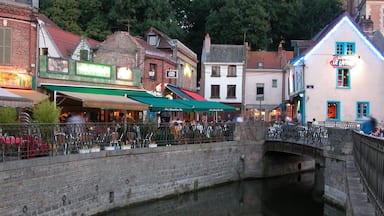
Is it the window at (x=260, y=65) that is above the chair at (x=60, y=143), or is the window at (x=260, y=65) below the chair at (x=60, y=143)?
above

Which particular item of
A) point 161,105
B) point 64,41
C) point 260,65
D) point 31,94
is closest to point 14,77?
point 31,94

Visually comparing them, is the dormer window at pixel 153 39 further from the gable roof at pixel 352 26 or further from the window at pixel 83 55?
the gable roof at pixel 352 26

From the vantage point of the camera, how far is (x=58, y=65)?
2625 centimetres

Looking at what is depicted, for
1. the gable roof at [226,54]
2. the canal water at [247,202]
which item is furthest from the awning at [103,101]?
the gable roof at [226,54]

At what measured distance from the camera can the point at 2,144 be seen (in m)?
15.0

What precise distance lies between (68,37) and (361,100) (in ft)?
69.0

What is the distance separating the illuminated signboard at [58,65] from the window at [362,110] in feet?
68.6

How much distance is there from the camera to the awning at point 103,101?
23.6 m

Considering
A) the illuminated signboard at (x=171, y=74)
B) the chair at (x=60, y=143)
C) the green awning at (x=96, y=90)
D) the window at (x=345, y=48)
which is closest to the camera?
the chair at (x=60, y=143)

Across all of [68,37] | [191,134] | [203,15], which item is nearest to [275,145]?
[191,134]

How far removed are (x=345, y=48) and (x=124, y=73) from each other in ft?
53.1

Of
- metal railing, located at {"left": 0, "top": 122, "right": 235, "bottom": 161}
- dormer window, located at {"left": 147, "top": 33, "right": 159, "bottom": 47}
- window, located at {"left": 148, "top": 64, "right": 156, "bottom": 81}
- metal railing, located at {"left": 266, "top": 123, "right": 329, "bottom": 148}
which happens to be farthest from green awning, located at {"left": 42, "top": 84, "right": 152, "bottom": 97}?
dormer window, located at {"left": 147, "top": 33, "right": 159, "bottom": 47}

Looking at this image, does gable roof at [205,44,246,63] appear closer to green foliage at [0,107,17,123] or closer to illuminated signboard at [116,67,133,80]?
illuminated signboard at [116,67,133,80]

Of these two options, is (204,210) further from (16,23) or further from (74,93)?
(16,23)
